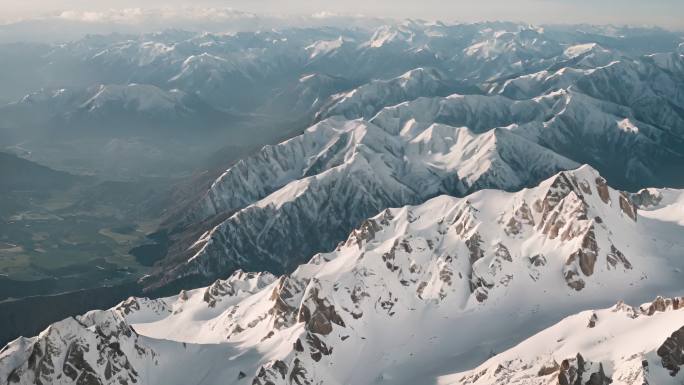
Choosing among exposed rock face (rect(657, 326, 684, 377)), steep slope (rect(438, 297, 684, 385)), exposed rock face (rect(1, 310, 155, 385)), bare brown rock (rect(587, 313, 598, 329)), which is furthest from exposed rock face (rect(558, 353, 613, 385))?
exposed rock face (rect(1, 310, 155, 385))

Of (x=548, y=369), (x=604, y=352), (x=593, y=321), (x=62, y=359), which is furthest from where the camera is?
(x=62, y=359)

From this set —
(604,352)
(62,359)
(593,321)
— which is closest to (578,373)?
(604,352)

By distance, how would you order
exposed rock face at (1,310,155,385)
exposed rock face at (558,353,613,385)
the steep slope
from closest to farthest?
the steep slope
exposed rock face at (558,353,613,385)
exposed rock face at (1,310,155,385)

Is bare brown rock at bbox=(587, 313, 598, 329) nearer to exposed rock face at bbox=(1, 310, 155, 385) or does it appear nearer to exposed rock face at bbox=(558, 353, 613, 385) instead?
exposed rock face at bbox=(558, 353, 613, 385)

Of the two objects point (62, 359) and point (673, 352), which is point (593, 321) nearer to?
point (673, 352)

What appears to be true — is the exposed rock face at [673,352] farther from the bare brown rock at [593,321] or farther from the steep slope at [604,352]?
the bare brown rock at [593,321]

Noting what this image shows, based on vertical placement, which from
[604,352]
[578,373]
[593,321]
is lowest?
[593,321]

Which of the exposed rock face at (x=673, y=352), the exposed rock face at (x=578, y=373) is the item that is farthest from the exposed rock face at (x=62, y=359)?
the exposed rock face at (x=673, y=352)
